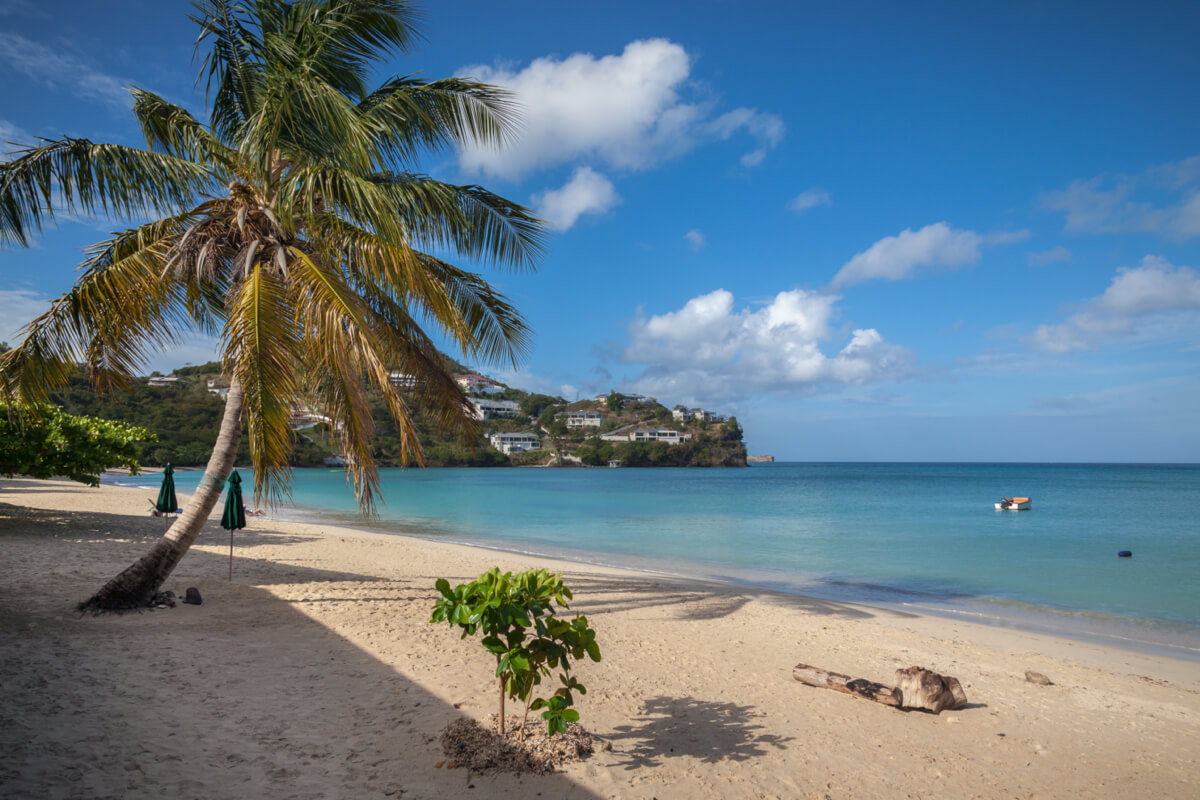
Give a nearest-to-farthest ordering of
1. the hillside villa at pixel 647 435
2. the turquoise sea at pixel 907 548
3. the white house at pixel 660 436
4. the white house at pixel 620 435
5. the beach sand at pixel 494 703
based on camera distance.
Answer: the beach sand at pixel 494 703 < the turquoise sea at pixel 907 548 < the white house at pixel 620 435 < the hillside villa at pixel 647 435 < the white house at pixel 660 436

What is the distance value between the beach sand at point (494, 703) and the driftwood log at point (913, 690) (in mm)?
94

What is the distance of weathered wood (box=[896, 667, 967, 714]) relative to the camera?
14.8 ft

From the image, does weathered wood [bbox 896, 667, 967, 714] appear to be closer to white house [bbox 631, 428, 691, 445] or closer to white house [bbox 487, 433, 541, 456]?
white house [bbox 487, 433, 541, 456]

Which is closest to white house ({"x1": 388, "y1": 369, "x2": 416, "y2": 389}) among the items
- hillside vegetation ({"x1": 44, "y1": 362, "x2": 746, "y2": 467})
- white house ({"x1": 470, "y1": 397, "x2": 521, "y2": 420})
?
hillside vegetation ({"x1": 44, "y1": 362, "x2": 746, "y2": 467})

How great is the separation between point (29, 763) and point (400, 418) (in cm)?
327

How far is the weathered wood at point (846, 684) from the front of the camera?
4.66 m

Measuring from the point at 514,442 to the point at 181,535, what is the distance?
99.5 metres

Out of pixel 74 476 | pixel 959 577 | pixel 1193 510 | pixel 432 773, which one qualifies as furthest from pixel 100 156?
pixel 1193 510

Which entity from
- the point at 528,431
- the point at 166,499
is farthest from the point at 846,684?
the point at 528,431

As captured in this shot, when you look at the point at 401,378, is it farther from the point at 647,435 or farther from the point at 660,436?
the point at 660,436

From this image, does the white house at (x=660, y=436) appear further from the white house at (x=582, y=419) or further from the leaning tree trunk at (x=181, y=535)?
the leaning tree trunk at (x=181, y=535)

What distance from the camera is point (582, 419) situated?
12431 cm

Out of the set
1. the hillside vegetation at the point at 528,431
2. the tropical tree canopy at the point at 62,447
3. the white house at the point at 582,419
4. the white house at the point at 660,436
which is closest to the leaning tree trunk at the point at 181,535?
the tropical tree canopy at the point at 62,447

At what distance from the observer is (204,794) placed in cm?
295
